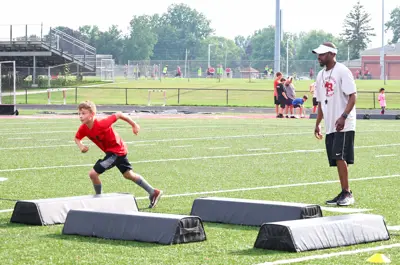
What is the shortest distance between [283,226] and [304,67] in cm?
8222

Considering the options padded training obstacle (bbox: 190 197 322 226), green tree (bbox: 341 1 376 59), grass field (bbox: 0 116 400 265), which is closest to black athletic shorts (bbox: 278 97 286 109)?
grass field (bbox: 0 116 400 265)

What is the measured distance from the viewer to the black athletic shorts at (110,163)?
10758 millimetres

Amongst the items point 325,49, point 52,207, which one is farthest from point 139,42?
point 52,207

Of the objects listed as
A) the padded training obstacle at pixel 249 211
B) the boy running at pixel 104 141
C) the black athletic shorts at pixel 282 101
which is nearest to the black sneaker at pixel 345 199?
the padded training obstacle at pixel 249 211

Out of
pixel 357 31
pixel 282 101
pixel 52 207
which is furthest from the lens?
pixel 357 31

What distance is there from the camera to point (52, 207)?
31.3ft

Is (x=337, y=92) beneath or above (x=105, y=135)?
above

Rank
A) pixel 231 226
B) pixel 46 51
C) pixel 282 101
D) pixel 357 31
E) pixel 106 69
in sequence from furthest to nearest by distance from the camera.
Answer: pixel 357 31 < pixel 106 69 < pixel 46 51 < pixel 282 101 < pixel 231 226

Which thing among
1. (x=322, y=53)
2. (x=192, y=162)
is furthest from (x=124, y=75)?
(x=322, y=53)

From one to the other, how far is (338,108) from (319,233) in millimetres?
3641

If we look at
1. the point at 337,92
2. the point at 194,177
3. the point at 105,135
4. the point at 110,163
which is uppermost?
the point at 337,92

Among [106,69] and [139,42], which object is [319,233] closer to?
[106,69]

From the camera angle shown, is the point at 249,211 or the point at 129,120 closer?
the point at 249,211

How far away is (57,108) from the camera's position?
158 feet
